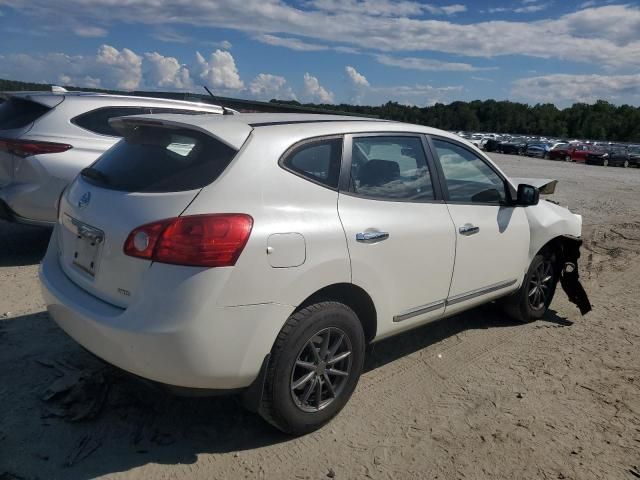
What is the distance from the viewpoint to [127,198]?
9.12ft

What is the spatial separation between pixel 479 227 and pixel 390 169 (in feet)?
3.06

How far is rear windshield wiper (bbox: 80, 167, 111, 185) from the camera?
10.0ft

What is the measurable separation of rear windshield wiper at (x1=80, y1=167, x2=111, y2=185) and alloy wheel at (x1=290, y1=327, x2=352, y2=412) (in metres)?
1.44

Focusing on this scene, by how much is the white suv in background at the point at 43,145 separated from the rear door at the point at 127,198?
110 inches

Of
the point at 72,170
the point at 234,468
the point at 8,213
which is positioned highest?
the point at 72,170

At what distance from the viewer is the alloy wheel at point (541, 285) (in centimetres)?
501

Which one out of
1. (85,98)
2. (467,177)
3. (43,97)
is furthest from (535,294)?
(43,97)

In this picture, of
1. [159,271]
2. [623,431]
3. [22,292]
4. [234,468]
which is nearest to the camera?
[159,271]

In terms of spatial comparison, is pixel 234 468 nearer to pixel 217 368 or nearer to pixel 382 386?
pixel 217 368

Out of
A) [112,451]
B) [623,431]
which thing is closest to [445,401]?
[623,431]

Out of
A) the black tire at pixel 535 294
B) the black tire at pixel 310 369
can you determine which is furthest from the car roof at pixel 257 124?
the black tire at pixel 535 294

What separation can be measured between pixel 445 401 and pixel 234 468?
1.49 m

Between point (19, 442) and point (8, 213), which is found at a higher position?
point (8, 213)

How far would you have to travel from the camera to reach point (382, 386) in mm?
3740
